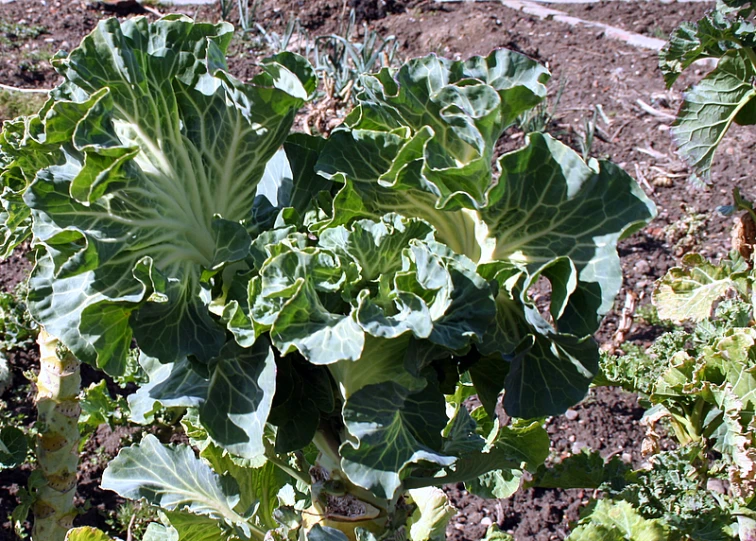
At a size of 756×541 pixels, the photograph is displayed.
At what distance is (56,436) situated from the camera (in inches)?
91.0

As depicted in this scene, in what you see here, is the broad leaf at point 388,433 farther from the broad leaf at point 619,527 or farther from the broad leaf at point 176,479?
the broad leaf at point 619,527

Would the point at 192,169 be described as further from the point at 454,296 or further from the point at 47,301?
the point at 454,296

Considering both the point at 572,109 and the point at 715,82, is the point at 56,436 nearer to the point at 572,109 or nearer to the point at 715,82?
the point at 715,82

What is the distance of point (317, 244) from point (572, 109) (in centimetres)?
438

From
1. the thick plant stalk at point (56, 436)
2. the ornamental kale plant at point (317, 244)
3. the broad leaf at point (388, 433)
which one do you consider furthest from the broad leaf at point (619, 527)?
the thick plant stalk at point (56, 436)

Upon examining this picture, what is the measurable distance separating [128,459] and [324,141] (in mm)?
941

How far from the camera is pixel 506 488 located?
209cm

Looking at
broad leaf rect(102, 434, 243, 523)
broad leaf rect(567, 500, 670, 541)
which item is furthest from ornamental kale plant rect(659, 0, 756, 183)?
broad leaf rect(102, 434, 243, 523)

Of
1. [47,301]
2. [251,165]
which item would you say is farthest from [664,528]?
[47,301]

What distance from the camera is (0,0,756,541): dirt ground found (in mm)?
3254

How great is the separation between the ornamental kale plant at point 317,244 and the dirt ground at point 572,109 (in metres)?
1.96

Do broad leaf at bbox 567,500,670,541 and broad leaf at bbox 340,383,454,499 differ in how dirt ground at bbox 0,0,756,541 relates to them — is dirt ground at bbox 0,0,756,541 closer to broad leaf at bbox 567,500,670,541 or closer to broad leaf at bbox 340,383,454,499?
broad leaf at bbox 567,500,670,541

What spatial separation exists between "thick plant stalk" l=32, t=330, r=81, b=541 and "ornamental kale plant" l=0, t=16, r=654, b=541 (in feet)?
2.55

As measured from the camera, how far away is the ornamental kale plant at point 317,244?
1.24m
